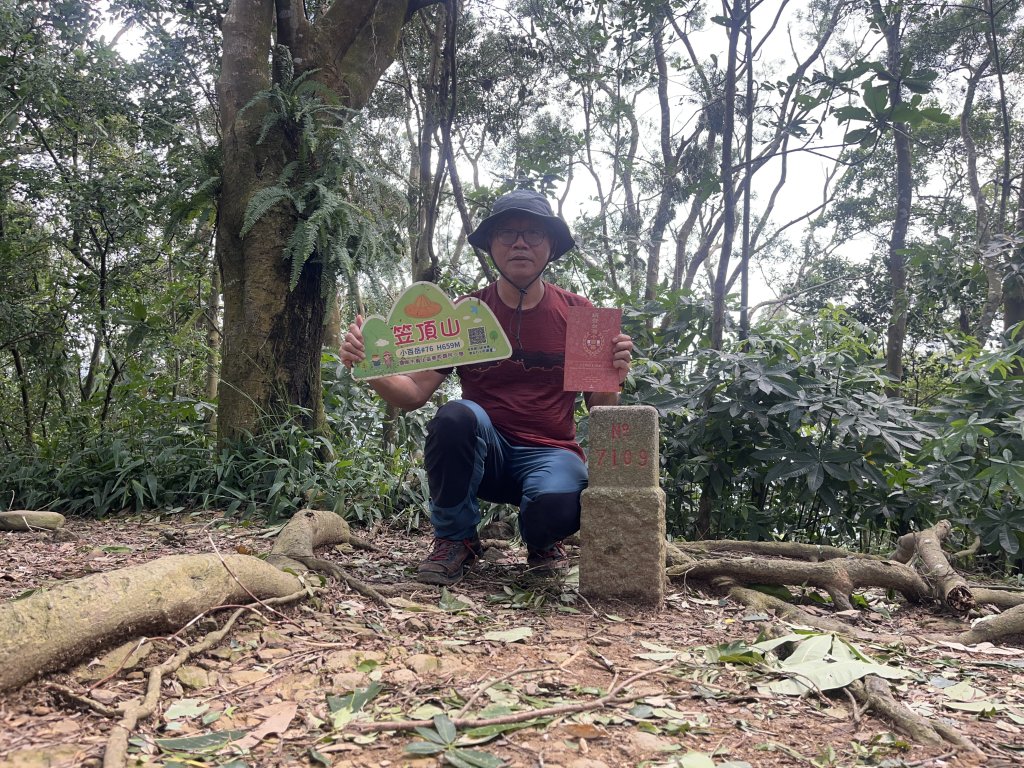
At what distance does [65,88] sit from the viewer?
574 cm

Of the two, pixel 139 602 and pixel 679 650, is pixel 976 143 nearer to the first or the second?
pixel 679 650

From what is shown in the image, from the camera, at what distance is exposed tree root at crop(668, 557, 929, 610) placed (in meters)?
2.93

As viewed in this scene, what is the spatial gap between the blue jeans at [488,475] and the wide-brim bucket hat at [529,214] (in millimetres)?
746

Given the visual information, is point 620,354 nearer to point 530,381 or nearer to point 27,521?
point 530,381

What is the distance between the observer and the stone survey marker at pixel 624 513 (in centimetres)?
259

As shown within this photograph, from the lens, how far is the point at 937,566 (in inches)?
120

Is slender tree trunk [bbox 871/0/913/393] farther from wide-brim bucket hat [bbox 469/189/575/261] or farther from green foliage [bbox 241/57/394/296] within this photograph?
green foliage [bbox 241/57/394/296]

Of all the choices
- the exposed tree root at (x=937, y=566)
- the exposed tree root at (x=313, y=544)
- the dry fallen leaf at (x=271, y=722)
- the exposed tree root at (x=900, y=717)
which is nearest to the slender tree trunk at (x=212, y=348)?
the exposed tree root at (x=313, y=544)

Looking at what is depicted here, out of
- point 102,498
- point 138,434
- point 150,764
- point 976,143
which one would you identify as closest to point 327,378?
point 138,434

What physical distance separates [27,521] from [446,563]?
234cm

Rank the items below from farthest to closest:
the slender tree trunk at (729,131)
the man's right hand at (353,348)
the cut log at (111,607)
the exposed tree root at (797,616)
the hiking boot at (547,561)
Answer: the slender tree trunk at (729,131) → the hiking boot at (547,561) → the man's right hand at (353,348) → the exposed tree root at (797,616) → the cut log at (111,607)

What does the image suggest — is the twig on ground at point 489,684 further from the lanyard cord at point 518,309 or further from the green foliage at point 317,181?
the green foliage at point 317,181

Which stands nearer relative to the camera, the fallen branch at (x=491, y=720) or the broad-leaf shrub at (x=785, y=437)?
the fallen branch at (x=491, y=720)

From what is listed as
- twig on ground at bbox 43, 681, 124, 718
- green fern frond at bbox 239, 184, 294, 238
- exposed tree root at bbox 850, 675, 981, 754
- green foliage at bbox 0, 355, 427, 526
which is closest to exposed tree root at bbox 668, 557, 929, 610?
exposed tree root at bbox 850, 675, 981, 754
